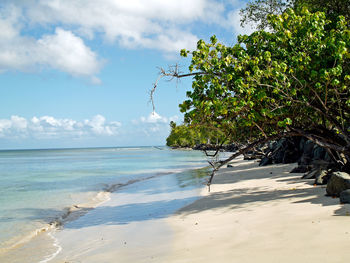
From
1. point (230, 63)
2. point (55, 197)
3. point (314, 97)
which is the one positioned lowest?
point (55, 197)

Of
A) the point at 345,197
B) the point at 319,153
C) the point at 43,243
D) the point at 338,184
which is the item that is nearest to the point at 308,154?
the point at 319,153

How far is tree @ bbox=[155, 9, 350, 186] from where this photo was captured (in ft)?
31.0

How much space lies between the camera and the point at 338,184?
1043 cm

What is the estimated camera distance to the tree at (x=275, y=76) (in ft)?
31.0

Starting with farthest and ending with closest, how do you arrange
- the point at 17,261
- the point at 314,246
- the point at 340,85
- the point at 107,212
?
the point at 107,212 < the point at 340,85 < the point at 17,261 < the point at 314,246

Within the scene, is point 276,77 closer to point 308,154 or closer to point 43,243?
point 43,243

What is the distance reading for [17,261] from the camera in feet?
27.6

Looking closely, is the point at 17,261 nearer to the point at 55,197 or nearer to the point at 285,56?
the point at 285,56

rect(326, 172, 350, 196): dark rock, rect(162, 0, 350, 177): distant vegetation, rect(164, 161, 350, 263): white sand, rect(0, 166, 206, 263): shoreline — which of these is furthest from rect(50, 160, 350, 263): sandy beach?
rect(162, 0, 350, 177): distant vegetation

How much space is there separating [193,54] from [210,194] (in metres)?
7.66

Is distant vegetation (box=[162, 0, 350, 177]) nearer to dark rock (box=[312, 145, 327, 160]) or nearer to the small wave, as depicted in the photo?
the small wave

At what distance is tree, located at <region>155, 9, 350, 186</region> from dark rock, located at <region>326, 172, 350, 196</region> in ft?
3.23

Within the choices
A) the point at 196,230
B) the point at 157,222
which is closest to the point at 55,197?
the point at 157,222

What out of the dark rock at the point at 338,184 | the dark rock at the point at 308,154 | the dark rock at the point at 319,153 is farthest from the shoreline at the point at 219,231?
the dark rock at the point at 308,154
